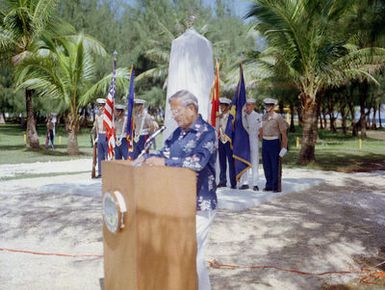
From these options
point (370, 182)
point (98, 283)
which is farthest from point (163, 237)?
point (370, 182)

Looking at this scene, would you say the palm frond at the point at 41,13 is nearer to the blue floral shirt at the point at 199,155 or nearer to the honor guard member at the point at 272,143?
the honor guard member at the point at 272,143

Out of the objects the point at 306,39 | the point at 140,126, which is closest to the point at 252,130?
the point at 140,126

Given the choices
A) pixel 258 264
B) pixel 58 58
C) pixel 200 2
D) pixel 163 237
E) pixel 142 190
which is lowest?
pixel 258 264

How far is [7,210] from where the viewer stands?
8.27m

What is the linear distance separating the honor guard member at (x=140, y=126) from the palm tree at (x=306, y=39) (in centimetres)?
534

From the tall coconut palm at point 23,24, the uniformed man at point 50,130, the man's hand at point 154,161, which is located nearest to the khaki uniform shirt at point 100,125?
the man's hand at point 154,161

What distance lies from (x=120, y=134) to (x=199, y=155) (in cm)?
813

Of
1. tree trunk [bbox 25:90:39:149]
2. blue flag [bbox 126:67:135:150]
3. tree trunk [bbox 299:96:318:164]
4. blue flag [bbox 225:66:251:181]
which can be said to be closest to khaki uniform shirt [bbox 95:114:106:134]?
blue flag [bbox 126:67:135:150]

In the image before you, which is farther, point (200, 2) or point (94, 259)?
point (200, 2)

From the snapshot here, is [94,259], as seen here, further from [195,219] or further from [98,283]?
[195,219]

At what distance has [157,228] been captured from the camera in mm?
3354

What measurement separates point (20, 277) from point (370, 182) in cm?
930

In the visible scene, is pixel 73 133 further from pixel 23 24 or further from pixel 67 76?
pixel 23 24

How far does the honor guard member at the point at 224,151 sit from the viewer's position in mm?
10102
